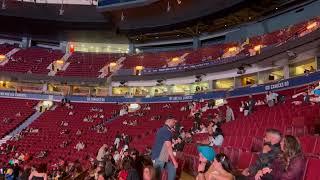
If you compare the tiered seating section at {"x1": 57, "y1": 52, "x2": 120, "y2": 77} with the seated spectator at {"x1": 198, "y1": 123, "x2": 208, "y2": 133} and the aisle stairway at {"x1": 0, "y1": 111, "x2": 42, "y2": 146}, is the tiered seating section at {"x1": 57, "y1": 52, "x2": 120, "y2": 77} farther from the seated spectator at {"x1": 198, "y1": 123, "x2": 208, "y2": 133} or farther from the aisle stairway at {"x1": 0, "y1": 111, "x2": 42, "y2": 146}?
the seated spectator at {"x1": 198, "y1": 123, "x2": 208, "y2": 133}

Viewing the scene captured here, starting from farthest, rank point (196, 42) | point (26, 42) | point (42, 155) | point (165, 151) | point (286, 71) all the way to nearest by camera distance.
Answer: point (26, 42) < point (196, 42) < point (286, 71) < point (42, 155) < point (165, 151)

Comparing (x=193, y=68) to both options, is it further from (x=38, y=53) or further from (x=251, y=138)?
(x=251, y=138)

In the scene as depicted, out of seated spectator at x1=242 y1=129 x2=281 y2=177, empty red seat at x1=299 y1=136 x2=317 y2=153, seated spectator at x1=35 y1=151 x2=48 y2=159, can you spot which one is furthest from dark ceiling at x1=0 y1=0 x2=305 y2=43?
seated spectator at x1=242 y1=129 x2=281 y2=177

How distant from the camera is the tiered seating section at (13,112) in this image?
89.1 ft

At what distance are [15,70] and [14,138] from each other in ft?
37.1

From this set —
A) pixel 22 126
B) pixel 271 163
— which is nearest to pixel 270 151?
pixel 271 163

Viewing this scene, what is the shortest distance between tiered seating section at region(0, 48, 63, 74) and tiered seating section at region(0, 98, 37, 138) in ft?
11.4

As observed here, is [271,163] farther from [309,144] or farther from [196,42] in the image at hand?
[196,42]

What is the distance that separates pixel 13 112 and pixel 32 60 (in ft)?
27.8

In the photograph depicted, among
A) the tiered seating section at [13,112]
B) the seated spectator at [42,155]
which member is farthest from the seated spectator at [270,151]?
the tiered seating section at [13,112]

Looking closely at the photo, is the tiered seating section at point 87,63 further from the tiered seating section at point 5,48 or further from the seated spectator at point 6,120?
the seated spectator at point 6,120

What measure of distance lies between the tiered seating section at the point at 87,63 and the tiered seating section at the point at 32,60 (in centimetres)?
166

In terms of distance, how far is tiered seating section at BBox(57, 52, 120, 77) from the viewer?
3541cm

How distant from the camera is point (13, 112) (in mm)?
30031
